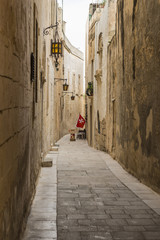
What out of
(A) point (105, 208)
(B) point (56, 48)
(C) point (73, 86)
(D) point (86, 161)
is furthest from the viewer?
(C) point (73, 86)

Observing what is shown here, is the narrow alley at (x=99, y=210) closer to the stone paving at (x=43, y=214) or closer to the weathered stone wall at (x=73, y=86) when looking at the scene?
the stone paving at (x=43, y=214)

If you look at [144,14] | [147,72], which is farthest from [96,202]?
[144,14]

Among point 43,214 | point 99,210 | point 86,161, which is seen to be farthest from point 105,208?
point 86,161

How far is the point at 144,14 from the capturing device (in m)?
6.55

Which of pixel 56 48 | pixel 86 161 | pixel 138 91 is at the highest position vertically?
pixel 56 48

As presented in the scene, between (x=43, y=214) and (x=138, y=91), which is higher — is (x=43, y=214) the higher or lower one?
the lower one

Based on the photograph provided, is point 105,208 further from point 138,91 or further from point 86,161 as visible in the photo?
point 86,161

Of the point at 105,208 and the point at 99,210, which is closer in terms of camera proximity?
the point at 99,210

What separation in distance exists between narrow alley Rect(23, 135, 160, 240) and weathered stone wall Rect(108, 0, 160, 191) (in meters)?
0.60

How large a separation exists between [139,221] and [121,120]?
17.6 ft

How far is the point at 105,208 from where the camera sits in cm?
485

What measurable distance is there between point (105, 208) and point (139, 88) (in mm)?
3205

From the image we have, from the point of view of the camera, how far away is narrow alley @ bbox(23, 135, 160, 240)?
376 centimetres

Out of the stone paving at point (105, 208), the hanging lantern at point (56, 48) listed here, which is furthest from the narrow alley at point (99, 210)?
the hanging lantern at point (56, 48)
